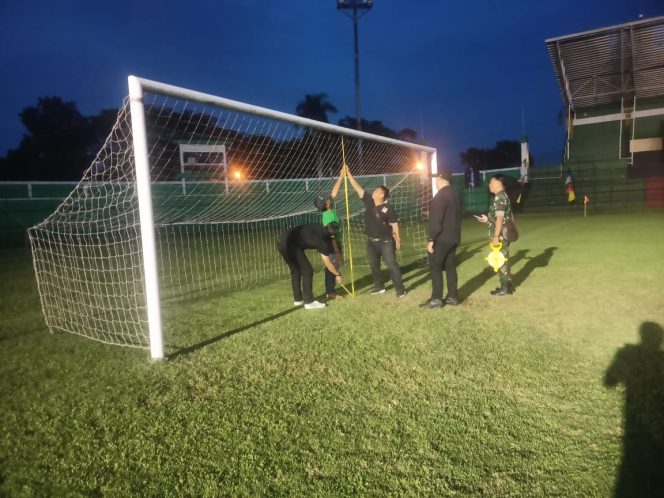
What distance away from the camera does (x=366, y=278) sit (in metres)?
8.22

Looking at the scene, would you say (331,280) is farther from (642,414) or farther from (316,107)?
(316,107)

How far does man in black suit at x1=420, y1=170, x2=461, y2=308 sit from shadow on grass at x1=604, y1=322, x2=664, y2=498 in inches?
85.6

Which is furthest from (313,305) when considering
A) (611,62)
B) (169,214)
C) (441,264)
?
(611,62)

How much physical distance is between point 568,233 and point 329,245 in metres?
10.7

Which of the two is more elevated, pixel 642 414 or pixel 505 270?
pixel 505 270

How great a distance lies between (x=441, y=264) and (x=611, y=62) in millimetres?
20090

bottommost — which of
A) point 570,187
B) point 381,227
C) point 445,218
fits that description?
point 381,227

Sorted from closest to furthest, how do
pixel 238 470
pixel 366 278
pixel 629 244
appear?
pixel 238 470
pixel 366 278
pixel 629 244

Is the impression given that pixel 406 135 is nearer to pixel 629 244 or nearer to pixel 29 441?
pixel 629 244

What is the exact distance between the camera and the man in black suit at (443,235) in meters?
5.78

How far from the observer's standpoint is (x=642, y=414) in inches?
120

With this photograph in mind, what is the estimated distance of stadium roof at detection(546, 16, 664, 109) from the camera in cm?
1877

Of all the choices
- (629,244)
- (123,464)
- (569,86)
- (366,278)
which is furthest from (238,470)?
(569,86)

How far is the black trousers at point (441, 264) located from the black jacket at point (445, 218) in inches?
4.2
